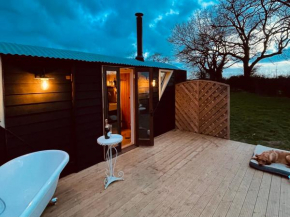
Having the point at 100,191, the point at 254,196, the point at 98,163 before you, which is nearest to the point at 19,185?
the point at 100,191

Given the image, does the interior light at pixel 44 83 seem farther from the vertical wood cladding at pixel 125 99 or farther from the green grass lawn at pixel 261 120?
the green grass lawn at pixel 261 120

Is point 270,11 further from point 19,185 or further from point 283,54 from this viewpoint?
point 19,185

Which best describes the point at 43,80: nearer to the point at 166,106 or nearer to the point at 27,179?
the point at 27,179

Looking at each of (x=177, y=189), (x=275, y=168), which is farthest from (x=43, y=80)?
(x=275, y=168)

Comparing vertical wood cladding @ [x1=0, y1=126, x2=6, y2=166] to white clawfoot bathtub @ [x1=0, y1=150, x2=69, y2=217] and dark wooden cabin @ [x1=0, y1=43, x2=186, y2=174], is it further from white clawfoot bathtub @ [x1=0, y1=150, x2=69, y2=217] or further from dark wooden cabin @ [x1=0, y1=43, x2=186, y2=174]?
white clawfoot bathtub @ [x1=0, y1=150, x2=69, y2=217]

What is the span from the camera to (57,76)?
3.16m

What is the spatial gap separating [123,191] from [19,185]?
1399 millimetres

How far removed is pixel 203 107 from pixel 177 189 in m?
3.54

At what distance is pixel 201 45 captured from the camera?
11.0m

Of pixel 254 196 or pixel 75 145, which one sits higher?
pixel 75 145

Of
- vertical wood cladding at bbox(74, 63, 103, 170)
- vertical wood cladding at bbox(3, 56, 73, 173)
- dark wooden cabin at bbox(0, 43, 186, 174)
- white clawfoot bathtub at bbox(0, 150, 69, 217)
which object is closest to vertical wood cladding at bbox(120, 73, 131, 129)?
dark wooden cabin at bbox(0, 43, 186, 174)

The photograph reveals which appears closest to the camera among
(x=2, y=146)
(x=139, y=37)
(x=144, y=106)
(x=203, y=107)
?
(x=2, y=146)

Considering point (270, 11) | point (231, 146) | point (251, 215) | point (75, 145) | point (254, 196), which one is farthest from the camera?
point (270, 11)

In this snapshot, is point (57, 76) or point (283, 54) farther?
point (283, 54)
